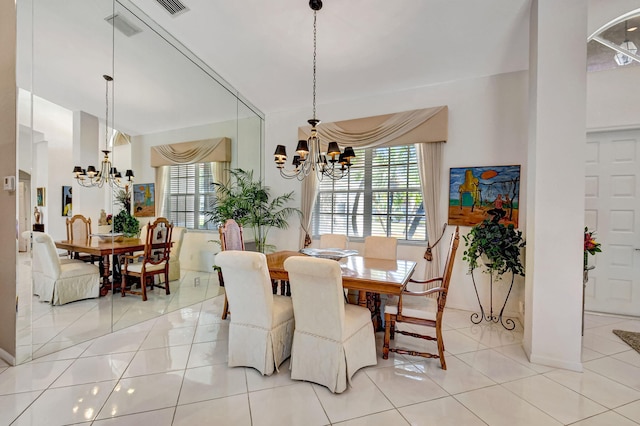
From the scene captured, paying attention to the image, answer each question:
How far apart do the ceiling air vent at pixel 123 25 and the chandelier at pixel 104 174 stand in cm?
→ 51

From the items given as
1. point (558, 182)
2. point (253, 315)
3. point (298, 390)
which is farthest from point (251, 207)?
point (558, 182)

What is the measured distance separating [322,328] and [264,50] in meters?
3.14

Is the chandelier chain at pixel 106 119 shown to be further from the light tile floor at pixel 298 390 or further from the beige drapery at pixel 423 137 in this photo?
the beige drapery at pixel 423 137

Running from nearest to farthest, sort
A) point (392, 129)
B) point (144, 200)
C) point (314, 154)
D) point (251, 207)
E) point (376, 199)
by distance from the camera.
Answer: point (314, 154), point (144, 200), point (392, 129), point (376, 199), point (251, 207)

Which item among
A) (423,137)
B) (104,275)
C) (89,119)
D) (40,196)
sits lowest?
(104,275)

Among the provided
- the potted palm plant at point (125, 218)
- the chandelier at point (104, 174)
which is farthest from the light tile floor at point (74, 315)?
the chandelier at point (104, 174)

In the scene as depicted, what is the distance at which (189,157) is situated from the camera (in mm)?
3859

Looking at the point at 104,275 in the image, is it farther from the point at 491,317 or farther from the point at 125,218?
the point at 491,317

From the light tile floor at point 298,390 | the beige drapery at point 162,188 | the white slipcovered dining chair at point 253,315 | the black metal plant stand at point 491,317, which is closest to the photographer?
the light tile floor at point 298,390

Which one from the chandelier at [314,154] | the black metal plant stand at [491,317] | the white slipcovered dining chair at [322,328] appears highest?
the chandelier at [314,154]

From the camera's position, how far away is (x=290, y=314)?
2.38m

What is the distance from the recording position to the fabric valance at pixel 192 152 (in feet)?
11.2

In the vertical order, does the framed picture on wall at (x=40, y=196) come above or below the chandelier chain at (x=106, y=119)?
below

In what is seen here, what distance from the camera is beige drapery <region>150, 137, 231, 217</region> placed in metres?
3.41
